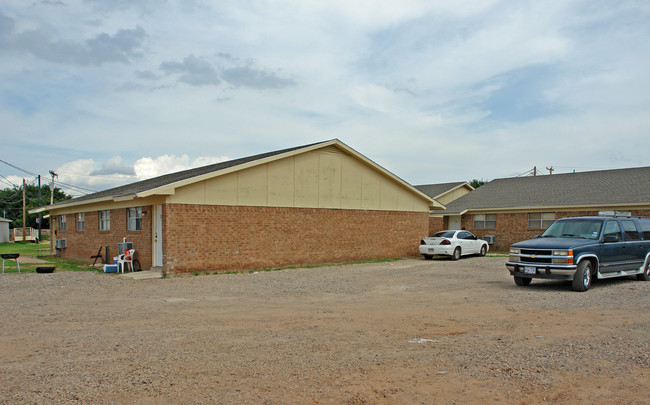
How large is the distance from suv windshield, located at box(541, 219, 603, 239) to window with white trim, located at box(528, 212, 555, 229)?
51.6 feet

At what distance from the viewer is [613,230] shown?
13.2m

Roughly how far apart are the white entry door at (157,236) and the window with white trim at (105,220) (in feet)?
16.7

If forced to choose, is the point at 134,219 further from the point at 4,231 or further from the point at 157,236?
the point at 4,231

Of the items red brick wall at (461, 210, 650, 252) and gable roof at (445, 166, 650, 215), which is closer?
gable roof at (445, 166, 650, 215)

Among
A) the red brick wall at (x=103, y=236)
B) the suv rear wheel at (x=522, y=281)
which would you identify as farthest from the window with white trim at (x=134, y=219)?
the suv rear wheel at (x=522, y=281)

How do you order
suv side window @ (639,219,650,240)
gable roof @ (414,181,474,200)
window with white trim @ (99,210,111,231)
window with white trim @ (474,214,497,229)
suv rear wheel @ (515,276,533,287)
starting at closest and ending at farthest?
suv rear wheel @ (515,276,533,287) → suv side window @ (639,219,650,240) → window with white trim @ (99,210,111,231) → window with white trim @ (474,214,497,229) → gable roof @ (414,181,474,200)

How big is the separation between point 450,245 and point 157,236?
45.0 feet

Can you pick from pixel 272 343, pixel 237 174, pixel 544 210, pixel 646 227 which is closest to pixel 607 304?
pixel 646 227

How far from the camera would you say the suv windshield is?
509 inches

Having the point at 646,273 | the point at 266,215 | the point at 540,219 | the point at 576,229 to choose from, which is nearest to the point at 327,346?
the point at 576,229

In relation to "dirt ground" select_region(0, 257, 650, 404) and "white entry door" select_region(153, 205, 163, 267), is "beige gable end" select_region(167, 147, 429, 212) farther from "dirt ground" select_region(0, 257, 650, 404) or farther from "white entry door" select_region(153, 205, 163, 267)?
"dirt ground" select_region(0, 257, 650, 404)

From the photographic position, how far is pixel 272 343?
23.1ft

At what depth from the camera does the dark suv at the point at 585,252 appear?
12.0 metres

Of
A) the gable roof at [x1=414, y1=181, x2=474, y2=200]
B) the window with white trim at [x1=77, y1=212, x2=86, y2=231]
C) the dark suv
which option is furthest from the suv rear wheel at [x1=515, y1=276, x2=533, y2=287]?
the gable roof at [x1=414, y1=181, x2=474, y2=200]
